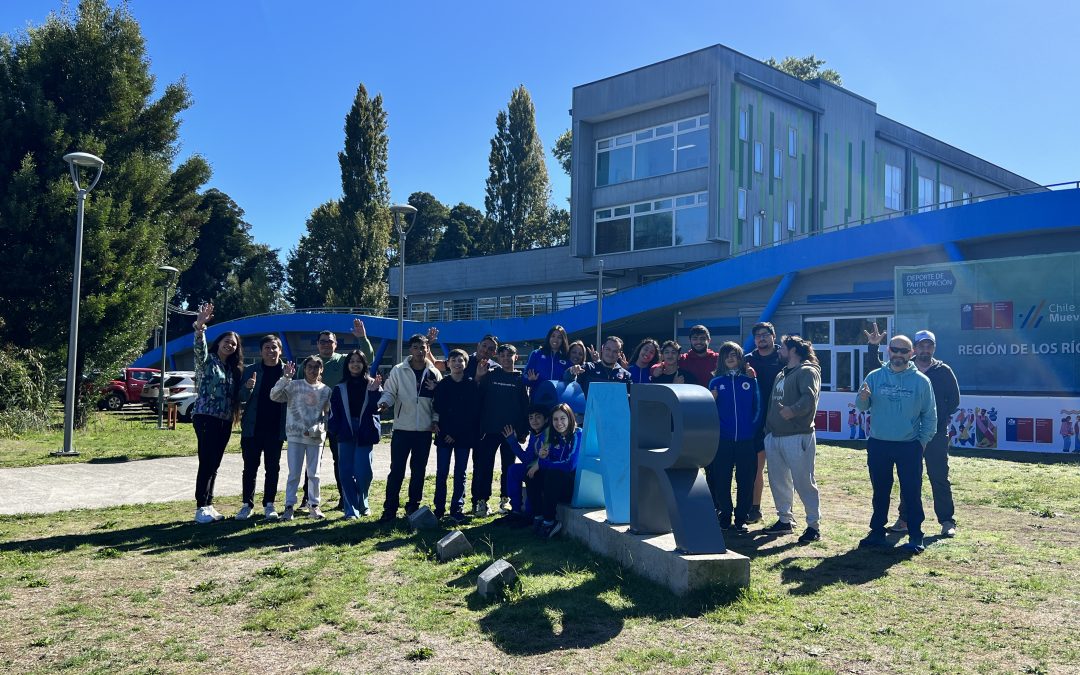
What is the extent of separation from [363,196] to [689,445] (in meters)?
47.3

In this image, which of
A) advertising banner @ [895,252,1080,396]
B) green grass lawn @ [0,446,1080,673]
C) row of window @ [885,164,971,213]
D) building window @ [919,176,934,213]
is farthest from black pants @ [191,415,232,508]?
building window @ [919,176,934,213]

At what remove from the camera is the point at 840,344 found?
84.8 feet

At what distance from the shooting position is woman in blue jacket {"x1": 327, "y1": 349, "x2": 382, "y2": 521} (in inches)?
322

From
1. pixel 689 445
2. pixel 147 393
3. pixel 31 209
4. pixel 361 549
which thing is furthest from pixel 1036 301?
pixel 147 393

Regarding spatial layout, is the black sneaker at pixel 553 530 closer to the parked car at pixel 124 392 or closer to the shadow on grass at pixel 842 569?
the shadow on grass at pixel 842 569

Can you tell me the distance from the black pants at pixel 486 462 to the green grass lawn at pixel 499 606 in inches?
33.2

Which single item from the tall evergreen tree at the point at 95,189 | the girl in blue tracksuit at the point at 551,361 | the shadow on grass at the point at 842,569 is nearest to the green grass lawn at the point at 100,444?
the tall evergreen tree at the point at 95,189

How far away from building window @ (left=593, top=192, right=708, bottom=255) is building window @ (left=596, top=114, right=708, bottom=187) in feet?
4.24

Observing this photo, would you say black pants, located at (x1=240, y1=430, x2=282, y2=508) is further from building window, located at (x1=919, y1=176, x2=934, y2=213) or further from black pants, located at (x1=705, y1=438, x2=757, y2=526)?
building window, located at (x1=919, y1=176, x2=934, y2=213)

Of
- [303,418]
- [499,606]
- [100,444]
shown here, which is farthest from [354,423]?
[100,444]

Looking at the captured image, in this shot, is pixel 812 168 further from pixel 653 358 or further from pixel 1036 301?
pixel 653 358

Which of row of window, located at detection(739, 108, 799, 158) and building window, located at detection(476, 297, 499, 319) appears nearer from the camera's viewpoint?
row of window, located at detection(739, 108, 799, 158)

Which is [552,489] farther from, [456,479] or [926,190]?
[926,190]

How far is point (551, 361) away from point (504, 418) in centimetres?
92
